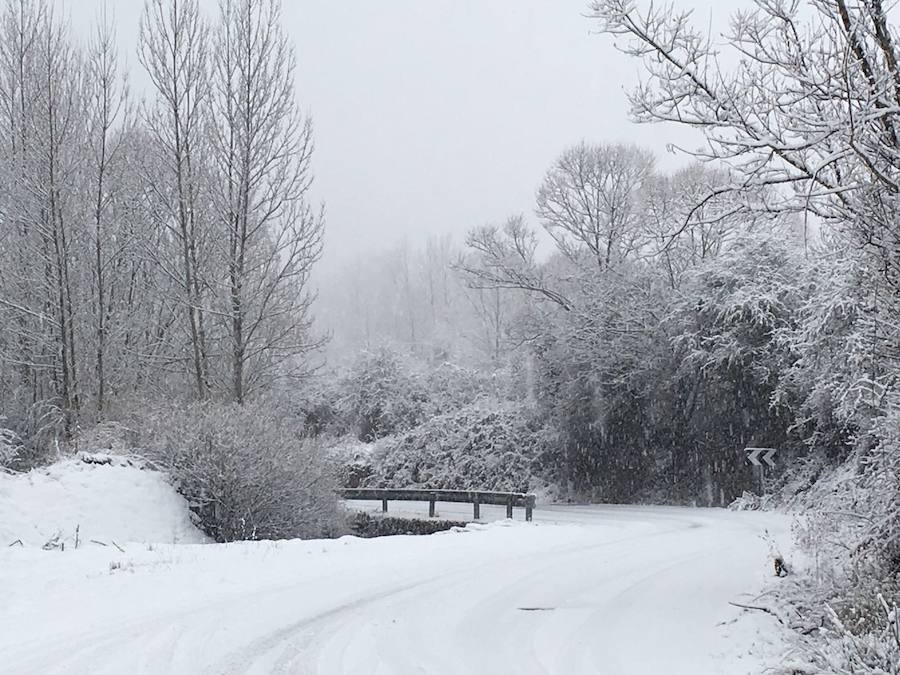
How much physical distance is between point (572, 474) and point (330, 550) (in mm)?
18592

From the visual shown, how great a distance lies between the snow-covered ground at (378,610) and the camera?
6391 mm

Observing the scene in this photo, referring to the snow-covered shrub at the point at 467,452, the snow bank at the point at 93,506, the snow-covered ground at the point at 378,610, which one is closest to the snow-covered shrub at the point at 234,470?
the snow bank at the point at 93,506

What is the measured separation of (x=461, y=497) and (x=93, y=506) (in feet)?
37.7

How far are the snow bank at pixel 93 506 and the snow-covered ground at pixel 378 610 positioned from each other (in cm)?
237

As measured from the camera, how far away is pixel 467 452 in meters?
31.7

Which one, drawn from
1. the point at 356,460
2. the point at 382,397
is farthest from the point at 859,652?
the point at 382,397

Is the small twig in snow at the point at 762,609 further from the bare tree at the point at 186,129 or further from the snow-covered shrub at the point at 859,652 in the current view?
the bare tree at the point at 186,129

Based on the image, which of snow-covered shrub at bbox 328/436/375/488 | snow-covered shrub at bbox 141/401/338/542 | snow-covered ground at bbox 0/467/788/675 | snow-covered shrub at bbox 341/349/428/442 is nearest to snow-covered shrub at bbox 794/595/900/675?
snow-covered ground at bbox 0/467/788/675

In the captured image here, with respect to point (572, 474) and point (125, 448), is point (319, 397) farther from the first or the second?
point (125, 448)

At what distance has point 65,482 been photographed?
46.6ft

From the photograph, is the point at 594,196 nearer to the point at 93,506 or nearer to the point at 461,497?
the point at 461,497

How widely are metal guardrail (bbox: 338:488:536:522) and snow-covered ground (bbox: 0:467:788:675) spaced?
25.8 ft

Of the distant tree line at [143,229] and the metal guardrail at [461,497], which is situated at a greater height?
the distant tree line at [143,229]

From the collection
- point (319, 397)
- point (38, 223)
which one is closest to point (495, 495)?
point (38, 223)
